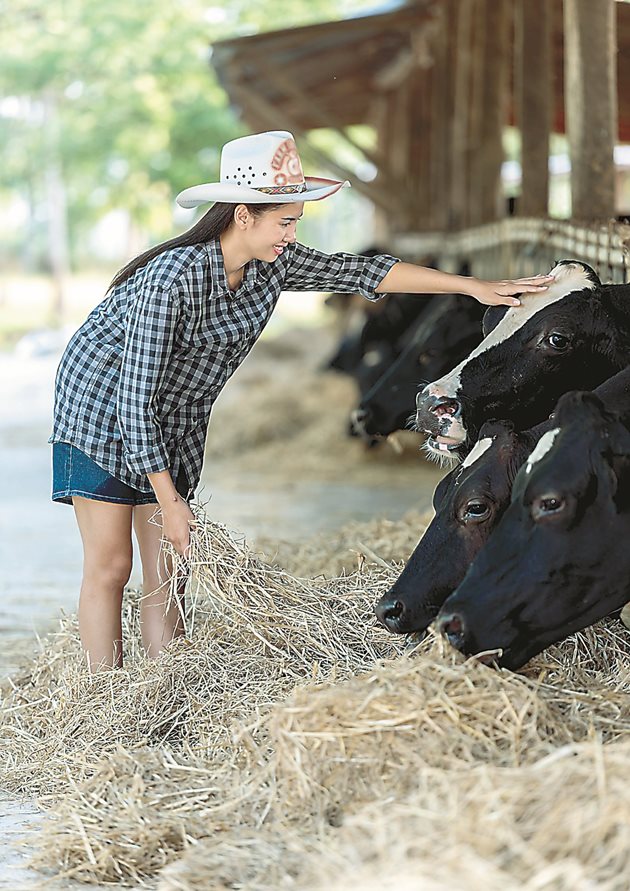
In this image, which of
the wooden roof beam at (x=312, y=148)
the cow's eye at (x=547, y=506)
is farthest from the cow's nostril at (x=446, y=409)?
the wooden roof beam at (x=312, y=148)

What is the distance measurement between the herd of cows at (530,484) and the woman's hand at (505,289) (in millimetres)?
49

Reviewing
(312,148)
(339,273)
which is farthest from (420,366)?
(312,148)

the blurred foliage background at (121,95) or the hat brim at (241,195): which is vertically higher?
the blurred foliage background at (121,95)

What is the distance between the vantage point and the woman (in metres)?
3.93

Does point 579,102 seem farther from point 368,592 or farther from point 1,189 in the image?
point 1,189

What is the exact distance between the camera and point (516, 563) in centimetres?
331

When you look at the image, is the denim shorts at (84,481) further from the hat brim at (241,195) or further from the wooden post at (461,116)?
the wooden post at (461,116)

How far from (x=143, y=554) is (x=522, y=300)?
5.23 feet

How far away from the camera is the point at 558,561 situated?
10.8 feet

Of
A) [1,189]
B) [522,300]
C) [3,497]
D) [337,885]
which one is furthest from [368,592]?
[1,189]

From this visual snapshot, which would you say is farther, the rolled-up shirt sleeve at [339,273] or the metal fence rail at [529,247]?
the metal fence rail at [529,247]

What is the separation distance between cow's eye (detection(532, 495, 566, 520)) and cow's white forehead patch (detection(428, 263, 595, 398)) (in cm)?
120

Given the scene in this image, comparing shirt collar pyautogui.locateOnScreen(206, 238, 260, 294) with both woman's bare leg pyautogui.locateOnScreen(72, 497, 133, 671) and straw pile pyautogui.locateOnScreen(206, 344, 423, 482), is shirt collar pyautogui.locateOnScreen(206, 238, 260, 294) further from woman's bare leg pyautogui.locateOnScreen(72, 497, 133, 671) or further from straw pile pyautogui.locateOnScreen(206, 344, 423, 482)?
straw pile pyautogui.locateOnScreen(206, 344, 423, 482)

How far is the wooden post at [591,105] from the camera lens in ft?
19.6
